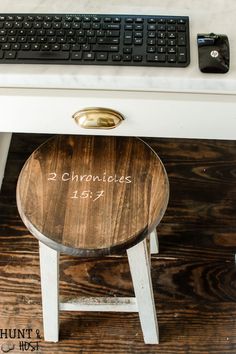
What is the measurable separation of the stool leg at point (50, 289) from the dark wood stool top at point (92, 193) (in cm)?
7

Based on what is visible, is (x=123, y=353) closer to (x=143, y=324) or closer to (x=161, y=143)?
(x=143, y=324)

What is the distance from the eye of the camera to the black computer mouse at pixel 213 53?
2.69 ft

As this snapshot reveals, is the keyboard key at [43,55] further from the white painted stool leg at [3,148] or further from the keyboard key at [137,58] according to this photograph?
the white painted stool leg at [3,148]

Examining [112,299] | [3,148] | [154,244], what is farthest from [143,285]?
[3,148]

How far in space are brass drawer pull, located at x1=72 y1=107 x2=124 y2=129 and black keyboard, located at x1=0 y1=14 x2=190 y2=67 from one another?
8 cm

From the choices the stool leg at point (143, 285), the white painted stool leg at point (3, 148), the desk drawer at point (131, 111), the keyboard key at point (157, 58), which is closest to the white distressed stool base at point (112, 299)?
the stool leg at point (143, 285)

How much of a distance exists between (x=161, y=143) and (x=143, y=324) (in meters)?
0.60

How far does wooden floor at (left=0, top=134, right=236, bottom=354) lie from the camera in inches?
47.3

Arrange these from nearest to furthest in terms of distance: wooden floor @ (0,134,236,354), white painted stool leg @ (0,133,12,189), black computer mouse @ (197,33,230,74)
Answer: black computer mouse @ (197,33,230,74)
wooden floor @ (0,134,236,354)
white painted stool leg @ (0,133,12,189)

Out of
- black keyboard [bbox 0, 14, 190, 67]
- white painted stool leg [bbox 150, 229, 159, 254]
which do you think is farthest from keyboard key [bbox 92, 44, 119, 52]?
white painted stool leg [bbox 150, 229, 159, 254]

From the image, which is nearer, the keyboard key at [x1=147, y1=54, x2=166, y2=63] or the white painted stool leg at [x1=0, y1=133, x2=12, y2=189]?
the keyboard key at [x1=147, y1=54, x2=166, y2=63]

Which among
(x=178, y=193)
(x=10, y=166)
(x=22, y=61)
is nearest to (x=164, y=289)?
(x=178, y=193)

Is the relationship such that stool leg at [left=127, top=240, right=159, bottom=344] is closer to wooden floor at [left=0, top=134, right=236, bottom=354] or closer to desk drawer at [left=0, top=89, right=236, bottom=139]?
wooden floor at [left=0, top=134, right=236, bottom=354]

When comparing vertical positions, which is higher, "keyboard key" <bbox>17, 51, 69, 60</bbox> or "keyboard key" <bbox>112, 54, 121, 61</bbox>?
"keyboard key" <bbox>17, 51, 69, 60</bbox>
